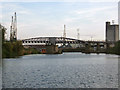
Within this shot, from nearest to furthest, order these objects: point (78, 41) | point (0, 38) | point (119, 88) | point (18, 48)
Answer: point (119, 88), point (0, 38), point (18, 48), point (78, 41)

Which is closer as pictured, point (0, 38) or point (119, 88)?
point (119, 88)

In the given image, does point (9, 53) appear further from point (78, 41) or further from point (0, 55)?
point (78, 41)

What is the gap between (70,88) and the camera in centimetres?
1739

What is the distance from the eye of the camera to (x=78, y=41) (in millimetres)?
174625

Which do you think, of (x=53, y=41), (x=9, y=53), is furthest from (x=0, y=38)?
(x=53, y=41)

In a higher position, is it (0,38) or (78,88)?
(0,38)

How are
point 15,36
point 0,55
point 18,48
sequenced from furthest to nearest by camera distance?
point 15,36
point 18,48
point 0,55

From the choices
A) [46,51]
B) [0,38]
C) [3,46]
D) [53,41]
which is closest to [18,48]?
[3,46]

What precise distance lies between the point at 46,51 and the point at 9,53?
78650 millimetres

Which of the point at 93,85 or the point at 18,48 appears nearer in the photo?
the point at 93,85

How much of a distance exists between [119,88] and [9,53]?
1750 inches

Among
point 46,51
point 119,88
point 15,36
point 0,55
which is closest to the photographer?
point 119,88

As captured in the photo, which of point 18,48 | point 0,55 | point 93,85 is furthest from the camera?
point 18,48

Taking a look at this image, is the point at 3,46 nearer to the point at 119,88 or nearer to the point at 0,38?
the point at 0,38
